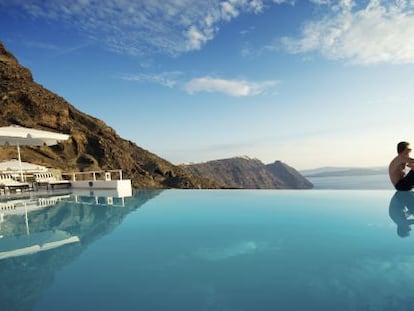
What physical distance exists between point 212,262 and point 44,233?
3389 mm

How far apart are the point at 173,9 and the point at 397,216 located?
1235 cm

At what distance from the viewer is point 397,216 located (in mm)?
5613

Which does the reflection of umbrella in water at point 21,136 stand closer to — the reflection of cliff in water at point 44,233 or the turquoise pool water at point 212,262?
the reflection of cliff in water at point 44,233

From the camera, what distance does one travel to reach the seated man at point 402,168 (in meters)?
6.99

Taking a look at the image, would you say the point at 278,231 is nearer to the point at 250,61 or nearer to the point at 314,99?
the point at 250,61

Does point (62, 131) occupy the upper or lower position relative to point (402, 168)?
upper

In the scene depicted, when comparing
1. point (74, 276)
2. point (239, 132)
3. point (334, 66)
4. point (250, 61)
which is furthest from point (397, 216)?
point (239, 132)

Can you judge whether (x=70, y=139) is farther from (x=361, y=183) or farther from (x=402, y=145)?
(x=361, y=183)

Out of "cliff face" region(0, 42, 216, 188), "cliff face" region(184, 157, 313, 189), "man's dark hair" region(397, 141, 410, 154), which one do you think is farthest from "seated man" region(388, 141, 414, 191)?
→ "cliff face" region(184, 157, 313, 189)

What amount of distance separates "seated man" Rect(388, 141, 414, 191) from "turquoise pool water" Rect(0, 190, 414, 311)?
1.37m

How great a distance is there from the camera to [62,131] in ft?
93.5

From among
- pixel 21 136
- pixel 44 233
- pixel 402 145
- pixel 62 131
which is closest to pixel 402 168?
pixel 402 145

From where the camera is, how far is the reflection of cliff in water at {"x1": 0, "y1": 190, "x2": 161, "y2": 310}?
8.41 feet

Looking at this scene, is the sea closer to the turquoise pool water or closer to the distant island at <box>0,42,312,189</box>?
the turquoise pool water
